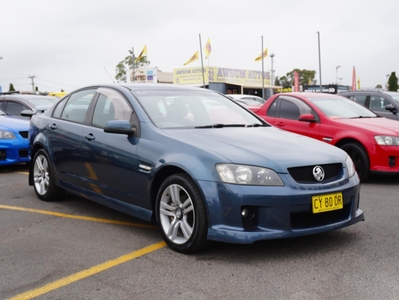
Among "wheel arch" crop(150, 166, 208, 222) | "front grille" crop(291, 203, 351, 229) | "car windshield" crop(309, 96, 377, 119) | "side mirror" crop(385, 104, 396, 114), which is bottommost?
"front grille" crop(291, 203, 351, 229)

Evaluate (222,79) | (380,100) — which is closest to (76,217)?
(380,100)

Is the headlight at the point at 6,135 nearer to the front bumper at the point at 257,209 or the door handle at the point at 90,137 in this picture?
the door handle at the point at 90,137

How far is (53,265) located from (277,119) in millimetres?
6240

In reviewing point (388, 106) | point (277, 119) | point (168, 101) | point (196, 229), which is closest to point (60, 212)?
point (168, 101)

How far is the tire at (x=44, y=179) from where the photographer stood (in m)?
6.41

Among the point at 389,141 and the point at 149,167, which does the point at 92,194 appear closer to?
the point at 149,167

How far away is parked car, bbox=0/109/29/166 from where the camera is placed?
9.11m

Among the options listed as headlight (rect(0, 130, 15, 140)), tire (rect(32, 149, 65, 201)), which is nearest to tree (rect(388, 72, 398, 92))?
headlight (rect(0, 130, 15, 140))

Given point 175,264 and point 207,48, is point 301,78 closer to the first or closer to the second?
point 207,48

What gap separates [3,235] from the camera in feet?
16.5

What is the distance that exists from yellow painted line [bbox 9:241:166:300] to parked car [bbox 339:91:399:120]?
825 centimetres

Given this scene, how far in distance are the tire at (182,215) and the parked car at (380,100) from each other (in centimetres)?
807

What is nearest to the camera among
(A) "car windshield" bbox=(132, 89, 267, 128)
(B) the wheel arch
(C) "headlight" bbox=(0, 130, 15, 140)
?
(B) the wheel arch

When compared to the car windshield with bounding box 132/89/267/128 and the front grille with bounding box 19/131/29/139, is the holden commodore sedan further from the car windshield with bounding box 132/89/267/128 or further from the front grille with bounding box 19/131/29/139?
the front grille with bounding box 19/131/29/139
